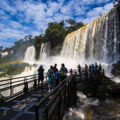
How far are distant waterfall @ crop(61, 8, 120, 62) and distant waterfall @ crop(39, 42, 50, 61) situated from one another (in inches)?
796

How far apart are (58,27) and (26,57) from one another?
963 inches

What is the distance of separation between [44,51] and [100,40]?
30.6 m

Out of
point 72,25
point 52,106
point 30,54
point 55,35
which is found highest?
point 72,25

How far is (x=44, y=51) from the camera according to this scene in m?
48.2

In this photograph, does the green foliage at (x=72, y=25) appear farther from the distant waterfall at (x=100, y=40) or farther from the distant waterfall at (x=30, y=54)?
the distant waterfall at (x=100, y=40)

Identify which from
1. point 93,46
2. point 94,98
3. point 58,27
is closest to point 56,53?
point 58,27

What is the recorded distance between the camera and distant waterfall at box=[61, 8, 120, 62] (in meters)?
18.0

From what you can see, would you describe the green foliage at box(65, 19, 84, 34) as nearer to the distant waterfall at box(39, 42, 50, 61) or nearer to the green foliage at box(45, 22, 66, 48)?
the green foliage at box(45, 22, 66, 48)

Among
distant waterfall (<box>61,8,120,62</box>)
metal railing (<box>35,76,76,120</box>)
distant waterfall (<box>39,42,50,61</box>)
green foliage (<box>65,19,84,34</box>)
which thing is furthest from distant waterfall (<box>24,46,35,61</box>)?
metal railing (<box>35,76,76,120</box>)

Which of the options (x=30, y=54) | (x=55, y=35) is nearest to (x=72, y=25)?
(x=55, y=35)

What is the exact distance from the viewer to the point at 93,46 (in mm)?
22594

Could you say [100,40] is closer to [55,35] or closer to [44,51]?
[55,35]

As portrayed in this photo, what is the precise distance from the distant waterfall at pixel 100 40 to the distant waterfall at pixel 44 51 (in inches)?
796

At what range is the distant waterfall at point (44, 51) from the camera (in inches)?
1845
